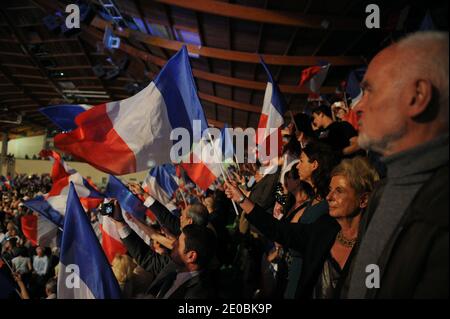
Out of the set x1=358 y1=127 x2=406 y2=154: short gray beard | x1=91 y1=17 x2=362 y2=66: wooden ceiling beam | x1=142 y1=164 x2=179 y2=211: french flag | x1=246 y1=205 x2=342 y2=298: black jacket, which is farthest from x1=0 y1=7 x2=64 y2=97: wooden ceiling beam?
x1=358 y1=127 x2=406 y2=154: short gray beard

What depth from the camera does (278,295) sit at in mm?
2352

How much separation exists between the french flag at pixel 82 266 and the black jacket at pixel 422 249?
1550 mm

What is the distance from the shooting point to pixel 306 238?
197cm

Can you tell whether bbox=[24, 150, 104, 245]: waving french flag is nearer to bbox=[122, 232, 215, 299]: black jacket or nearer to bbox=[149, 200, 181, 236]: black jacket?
bbox=[149, 200, 181, 236]: black jacket

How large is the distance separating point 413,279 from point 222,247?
359cm

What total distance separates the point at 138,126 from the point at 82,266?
3.93ft

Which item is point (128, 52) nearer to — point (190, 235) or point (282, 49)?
point (282, 49)

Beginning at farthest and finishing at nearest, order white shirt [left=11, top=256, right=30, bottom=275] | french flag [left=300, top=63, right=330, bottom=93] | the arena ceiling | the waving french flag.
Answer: the arena ceiling → french flag [left=300, top=63, right=330, bottom=93] → white shirt [left=11, top=256, right=30, bottom=275] → the waving french flag

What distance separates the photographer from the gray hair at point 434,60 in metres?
0.94

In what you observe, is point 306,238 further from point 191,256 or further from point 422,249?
point 422,249

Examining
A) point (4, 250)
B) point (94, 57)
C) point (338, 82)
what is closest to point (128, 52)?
point (94, 57)

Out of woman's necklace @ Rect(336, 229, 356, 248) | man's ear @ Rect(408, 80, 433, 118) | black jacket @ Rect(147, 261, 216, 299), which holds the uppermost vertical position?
man's ear @ Rect(408, 80, 433, 118)

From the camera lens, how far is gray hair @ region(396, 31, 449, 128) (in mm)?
944

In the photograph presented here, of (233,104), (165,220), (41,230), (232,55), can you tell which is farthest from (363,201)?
(233,104)
